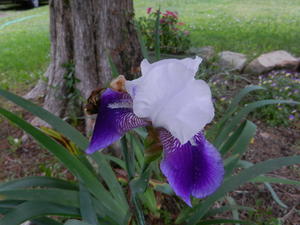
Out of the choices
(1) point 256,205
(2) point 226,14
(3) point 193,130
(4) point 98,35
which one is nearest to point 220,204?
(1) point 256,205

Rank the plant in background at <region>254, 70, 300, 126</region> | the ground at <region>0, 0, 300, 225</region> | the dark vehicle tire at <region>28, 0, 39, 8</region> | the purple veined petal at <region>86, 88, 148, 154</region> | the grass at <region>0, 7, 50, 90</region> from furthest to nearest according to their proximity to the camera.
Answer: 1. the dark vehicle tire at <region>28, 0, 39, 8</region>
2. the grass at <region>0, 7, 50, 90</region>
3. the plant in background at <region>254, 70, 300, 126</region>
4. the ground at <region>0, 0, 300, 225</region>
5. the purple veined petal at <region>86, 88, 148, 154</region>

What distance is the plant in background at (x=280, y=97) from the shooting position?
256cm

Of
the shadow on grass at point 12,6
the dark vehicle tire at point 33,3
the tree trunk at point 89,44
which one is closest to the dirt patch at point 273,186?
the tree trunk at point 89,44

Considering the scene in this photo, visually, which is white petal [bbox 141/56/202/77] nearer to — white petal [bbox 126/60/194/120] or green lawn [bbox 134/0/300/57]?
white petal [bbox 126/60/194/120]

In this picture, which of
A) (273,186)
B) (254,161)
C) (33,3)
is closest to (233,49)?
(254,161)

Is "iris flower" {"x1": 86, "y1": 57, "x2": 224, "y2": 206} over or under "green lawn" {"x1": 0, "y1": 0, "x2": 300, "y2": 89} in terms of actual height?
over

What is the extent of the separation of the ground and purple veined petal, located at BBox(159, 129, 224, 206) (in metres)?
0.82

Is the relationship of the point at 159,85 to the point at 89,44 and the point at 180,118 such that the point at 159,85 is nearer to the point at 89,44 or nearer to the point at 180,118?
the point at 180,118

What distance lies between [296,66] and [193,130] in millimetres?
3307

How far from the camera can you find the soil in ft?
5.32

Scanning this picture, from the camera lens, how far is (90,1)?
2139 mm

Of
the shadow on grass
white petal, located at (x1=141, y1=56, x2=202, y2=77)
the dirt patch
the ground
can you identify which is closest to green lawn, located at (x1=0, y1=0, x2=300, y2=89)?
the ground

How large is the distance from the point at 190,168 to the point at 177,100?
0.61ft

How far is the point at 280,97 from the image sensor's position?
8.83 ft
